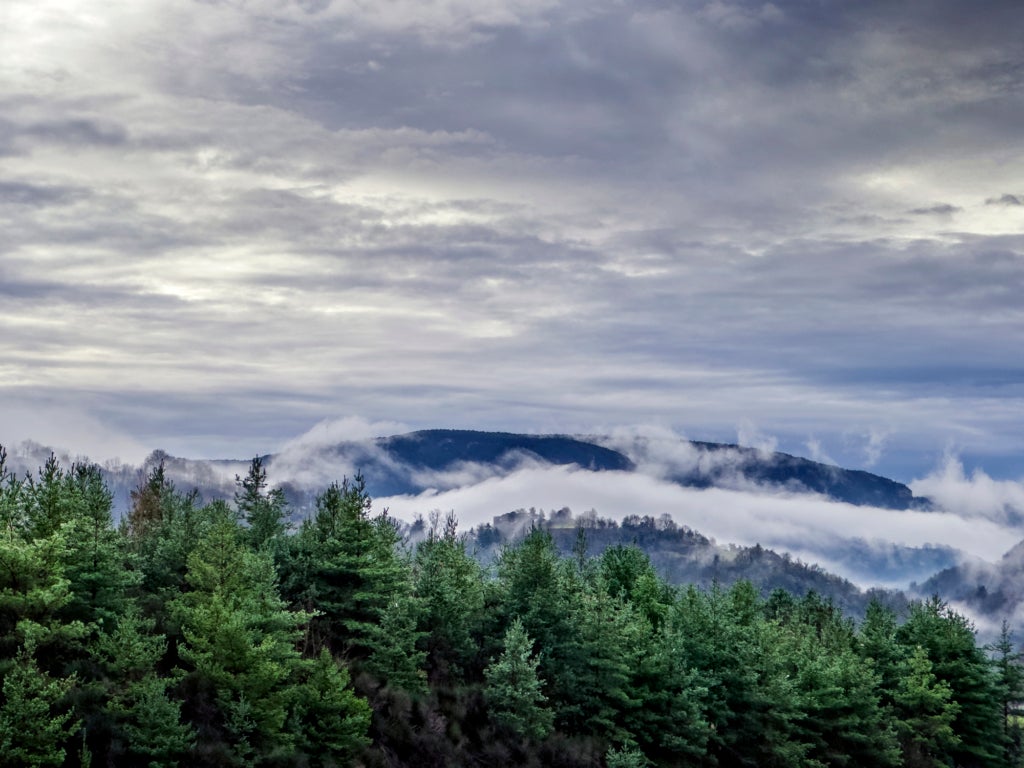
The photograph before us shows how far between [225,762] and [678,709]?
34.8m

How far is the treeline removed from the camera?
4453 centimetres

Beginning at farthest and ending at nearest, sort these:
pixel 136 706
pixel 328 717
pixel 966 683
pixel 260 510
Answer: pixel 966 683, pixel 260 510, pixel 328 717, pixel 136 706

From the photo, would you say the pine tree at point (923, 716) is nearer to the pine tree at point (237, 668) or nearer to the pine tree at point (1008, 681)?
the pine tree at point (1008, 681)

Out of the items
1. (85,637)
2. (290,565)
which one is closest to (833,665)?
(290,565)

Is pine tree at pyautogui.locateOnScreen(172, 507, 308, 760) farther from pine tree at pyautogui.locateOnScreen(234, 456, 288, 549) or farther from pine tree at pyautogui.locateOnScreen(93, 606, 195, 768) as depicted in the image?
pine tree at pyautogui.locateOnScreen(234, 456, 288, 549)

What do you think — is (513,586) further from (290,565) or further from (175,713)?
(175,713)

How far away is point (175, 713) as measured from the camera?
141 ft

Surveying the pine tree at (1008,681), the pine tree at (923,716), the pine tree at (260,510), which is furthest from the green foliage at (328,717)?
the pine tree at (1008,681)

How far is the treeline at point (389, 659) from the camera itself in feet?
146

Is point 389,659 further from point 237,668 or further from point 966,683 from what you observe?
point 966,683

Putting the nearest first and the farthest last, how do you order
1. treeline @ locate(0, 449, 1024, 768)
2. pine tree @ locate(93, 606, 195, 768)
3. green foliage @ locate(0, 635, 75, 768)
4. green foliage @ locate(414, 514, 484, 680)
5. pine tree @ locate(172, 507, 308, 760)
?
green foliage @ locate(0, 635, 75, 768) < pine tree @ locate(93, 606, 195, 768) < treeline @ locate(0, 449, 1024, 768) < pine tree @ locate(172, 507, 308, 760) < green foliage @ locate(414, 514, 484, 680)

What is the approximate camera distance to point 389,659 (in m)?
59.3

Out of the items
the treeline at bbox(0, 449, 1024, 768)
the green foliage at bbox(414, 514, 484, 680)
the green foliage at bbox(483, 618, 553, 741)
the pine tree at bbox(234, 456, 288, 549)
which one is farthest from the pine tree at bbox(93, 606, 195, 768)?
the green foliage at bbox(483, 618, 553, 741)

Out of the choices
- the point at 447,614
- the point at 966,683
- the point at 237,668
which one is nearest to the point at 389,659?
the point at 447,614
